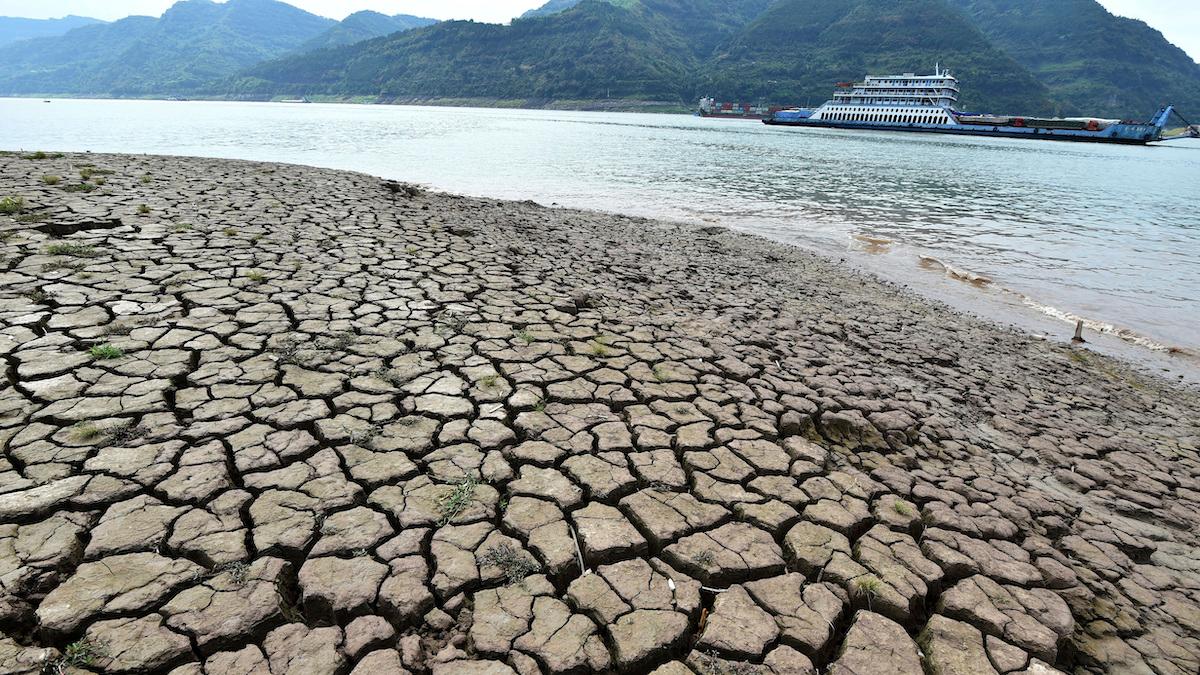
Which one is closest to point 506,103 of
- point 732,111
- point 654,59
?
point 654,59

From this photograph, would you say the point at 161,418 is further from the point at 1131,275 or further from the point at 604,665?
the point at 1131,275

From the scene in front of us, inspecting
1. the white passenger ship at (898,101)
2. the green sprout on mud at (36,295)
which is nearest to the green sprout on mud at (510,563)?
the green sprout on mud at (36,295)

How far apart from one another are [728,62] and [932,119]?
86.2 metres

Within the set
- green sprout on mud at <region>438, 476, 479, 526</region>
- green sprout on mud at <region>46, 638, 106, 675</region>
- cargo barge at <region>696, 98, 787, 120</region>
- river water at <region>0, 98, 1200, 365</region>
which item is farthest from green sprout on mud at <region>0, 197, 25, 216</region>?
cargo barge at <region>696, 98, 787, 120</region>

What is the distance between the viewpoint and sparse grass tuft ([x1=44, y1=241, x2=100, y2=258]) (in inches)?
209

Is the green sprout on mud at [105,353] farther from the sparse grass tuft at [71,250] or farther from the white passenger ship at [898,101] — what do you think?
the white passenger ship at [898,101]

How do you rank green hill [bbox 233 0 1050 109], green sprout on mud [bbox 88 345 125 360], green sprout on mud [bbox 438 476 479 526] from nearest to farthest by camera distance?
1. green sprout on mud [bbox 438 476 479 526]
2. green sprout on mud [bbox 88 345 125 360]
3. green hill [bbox 233 0 1050 109]

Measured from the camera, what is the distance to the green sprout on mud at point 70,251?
17.4 ft

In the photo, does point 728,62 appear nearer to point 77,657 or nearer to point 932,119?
point 932,119

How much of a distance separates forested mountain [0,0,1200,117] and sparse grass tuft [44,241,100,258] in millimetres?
124575

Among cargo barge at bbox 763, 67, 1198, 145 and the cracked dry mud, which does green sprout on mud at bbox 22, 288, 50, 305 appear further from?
cargo barge at bbox 763, 67, 1198, 145

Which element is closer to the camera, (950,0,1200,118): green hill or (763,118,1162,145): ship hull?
(763,118,1162,145): ship hull

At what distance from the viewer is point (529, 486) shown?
2.92 metres

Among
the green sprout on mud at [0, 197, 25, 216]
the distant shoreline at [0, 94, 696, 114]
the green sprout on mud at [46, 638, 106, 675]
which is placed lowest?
the green sprout on mud at [46, 638, 106, 675]
